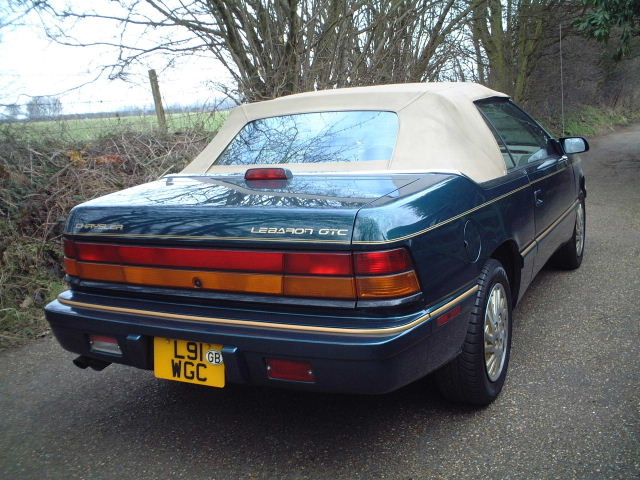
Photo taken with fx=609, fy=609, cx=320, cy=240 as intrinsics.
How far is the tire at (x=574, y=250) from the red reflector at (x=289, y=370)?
10.8 feet

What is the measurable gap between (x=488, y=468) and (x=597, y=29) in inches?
329

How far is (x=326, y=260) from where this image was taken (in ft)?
7.03

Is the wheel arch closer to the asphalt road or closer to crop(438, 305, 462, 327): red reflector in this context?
the asphalt road

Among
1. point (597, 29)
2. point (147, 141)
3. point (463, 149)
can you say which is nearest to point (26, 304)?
point (147, 141)

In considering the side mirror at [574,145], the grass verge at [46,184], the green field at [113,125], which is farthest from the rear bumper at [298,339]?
the green field at [113,125]

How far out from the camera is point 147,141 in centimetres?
703

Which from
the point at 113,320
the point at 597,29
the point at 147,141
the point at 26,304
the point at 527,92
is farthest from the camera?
the point at 527,92

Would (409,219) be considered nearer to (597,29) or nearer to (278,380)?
(278,380)

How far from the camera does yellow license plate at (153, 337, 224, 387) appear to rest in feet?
7.59

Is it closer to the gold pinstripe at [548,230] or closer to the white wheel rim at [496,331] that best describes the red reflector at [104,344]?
the white wheel rim at [496,331]

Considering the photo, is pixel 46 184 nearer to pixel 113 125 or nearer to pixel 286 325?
pixel 113 125

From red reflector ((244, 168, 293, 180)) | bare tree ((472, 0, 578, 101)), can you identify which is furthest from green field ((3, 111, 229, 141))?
bare tree ((472, 0, 578, 101))

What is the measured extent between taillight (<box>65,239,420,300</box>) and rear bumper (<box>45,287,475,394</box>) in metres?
0.10

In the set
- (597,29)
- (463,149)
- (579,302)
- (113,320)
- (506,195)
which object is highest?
(597,29)
